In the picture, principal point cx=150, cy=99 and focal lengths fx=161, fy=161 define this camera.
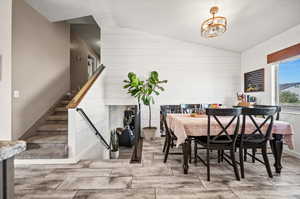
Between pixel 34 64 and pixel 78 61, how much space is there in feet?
8.95

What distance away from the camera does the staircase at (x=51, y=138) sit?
2.80 metres

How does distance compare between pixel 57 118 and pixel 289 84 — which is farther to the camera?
pixel 57 118

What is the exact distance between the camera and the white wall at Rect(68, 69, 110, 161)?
2.78 meters

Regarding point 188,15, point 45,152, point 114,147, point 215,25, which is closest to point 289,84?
point 215,25

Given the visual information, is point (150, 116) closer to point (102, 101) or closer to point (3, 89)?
point (102, 101)

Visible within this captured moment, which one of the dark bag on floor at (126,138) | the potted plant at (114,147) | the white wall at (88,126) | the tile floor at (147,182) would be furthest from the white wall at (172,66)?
the tile floor at (147,182)

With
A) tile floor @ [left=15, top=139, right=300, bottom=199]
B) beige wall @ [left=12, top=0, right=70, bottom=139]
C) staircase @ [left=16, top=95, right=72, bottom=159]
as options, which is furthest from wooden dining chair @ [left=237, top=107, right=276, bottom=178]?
beige wall @ [left=12, top=0, right=70, bottom=139]

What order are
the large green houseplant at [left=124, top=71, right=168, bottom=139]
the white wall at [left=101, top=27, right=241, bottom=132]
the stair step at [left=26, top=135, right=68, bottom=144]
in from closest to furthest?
1. the stair step at [left=26, top=135, right=68, bottom=144]
2. the large green houseplant at [left=124, top=71, right=168, bottom=139]
3. the white wall at [left=101, top=27, right=241, bottom=132]

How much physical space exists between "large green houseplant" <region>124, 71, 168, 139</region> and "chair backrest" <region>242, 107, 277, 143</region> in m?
2.64

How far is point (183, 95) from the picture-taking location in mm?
4895

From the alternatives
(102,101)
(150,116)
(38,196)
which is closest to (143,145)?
(150,116)

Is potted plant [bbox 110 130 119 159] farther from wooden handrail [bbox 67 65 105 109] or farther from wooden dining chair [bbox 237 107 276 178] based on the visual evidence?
wooden dining chair [bbox 237 107 276 178]

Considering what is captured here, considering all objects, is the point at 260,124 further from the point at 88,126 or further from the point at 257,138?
the point at 88,126

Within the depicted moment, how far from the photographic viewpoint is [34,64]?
368cm
